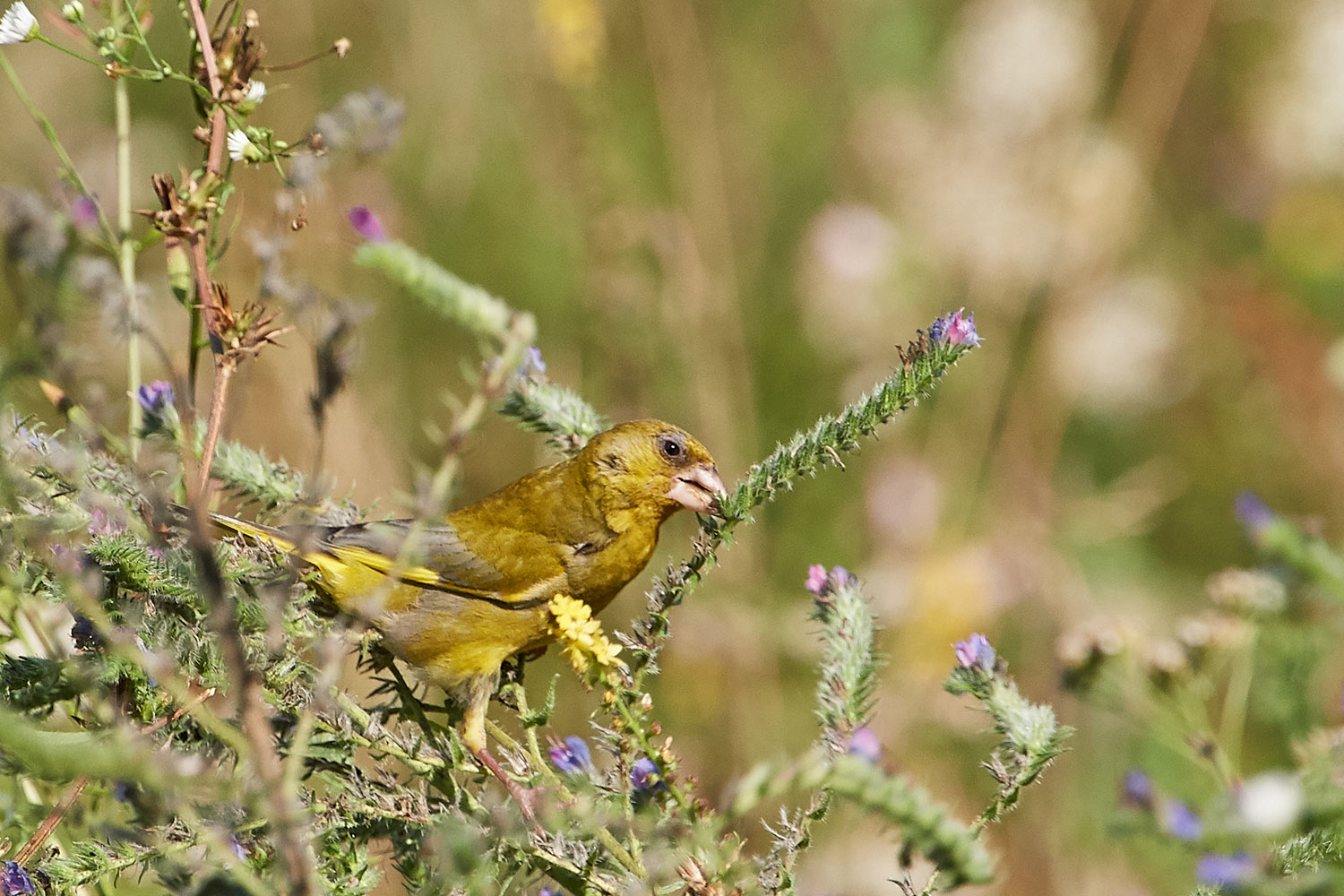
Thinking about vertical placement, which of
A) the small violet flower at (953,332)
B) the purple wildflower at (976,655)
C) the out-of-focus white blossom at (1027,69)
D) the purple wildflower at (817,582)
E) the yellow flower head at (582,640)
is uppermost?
the out-of-focus white blossom at (1027,69)

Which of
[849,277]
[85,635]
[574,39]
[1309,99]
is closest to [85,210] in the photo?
[85,635]

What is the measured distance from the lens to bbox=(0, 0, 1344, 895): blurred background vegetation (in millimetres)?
5082

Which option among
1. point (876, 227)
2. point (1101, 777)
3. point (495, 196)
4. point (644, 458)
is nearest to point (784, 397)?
point (876, 227)

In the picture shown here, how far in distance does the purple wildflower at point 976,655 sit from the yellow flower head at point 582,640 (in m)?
0.53

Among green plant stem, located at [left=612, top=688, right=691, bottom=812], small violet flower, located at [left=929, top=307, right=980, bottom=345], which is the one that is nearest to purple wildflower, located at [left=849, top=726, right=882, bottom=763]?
green plant stem, located at [left=612, top=688, right=691, bottom=812]

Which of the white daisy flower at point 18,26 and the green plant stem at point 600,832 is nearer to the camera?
the green plant stem at point 600,832

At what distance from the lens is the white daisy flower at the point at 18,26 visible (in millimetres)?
2057

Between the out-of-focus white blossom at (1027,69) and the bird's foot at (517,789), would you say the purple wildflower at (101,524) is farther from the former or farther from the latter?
the out-of-focus white blossom at (1027,69)

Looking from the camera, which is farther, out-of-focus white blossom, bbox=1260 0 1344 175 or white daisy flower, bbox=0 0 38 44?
out-of-focus white blossom, bbox=1260 0 1344 175

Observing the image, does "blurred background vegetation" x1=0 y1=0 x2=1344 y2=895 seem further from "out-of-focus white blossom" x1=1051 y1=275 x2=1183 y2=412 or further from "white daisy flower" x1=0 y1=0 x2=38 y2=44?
"white daisy flower" x1=0 y1=0 x2=38 y2=44

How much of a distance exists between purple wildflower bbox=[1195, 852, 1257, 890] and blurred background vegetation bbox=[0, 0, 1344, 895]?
3.13 metres

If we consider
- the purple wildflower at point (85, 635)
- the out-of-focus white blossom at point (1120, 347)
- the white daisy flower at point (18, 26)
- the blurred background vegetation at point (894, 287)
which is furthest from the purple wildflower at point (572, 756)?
the out-of-focus white blossom at point (1120, 347)

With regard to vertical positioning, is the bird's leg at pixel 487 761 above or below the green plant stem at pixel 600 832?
above

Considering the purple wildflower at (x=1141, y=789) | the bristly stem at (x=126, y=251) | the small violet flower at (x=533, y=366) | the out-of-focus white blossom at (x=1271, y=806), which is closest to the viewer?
the out-of-focus white blossom at (x=1271, y=806)
